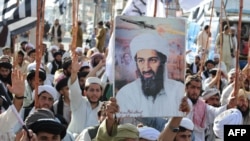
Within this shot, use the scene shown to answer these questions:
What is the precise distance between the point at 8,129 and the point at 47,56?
10.2 m

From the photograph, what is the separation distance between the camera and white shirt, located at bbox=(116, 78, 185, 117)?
4.79m

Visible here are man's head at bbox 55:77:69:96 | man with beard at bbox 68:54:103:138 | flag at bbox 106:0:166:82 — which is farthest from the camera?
man's head at bbox 55:77:69:96

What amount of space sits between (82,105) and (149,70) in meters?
1.53

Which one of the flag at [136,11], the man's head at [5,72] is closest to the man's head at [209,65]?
the flag at [136,11]

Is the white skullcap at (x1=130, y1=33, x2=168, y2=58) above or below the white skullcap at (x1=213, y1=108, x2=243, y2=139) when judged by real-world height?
above

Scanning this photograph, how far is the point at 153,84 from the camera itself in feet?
16.1

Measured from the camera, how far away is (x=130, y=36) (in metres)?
4.87

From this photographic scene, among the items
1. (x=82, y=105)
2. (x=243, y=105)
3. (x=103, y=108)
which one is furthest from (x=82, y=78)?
(x=103, y=108)

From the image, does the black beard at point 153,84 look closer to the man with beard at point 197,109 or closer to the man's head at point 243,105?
the man with beard at point 197,109

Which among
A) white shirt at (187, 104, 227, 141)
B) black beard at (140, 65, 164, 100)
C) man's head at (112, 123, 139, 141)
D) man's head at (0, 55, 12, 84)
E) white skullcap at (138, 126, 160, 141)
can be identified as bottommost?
white shirt at (187, 104, 227, 141)

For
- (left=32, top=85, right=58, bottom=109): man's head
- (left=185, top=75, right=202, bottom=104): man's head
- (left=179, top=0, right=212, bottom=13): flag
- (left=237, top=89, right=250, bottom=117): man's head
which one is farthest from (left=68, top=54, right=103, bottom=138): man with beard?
(left=179, top=0, right=212, bottom=13): flag

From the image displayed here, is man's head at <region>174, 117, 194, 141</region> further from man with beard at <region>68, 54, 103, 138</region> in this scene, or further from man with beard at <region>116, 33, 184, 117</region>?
man with beard at <region>68, 54, 103, 138</region>

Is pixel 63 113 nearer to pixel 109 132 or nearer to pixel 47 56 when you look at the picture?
pixel 109 132

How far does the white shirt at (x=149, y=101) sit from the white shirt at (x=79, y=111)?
140 cm
